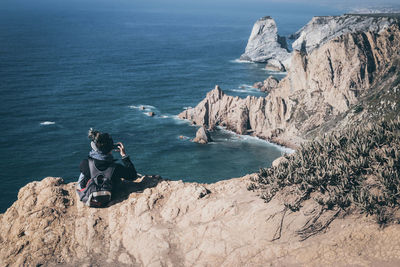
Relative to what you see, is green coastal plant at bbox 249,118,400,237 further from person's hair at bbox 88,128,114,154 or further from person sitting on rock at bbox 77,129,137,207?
person's hair at bbox 88,128,114,154

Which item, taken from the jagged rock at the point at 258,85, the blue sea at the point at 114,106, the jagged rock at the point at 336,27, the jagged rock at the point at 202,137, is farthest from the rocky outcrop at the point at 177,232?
the jagged rock at the point at 336,27

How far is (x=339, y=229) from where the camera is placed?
32.3ft

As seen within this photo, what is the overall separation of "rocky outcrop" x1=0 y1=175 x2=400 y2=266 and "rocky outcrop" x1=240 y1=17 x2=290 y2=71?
145038mm

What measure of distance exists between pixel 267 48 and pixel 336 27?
29.0 meters

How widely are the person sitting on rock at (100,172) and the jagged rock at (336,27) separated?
140344 millimetres

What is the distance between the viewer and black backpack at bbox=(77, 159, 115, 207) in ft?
39.7

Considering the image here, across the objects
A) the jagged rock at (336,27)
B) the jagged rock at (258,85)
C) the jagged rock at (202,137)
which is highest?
the jagged rock at (336,27)

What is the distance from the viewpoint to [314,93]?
77.0m

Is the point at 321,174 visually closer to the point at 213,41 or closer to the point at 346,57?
the point at 346,57

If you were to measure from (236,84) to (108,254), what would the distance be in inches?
4290

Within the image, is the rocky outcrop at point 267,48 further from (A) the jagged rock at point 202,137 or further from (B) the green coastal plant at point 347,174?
(B) the green coastal plant at point 347,174

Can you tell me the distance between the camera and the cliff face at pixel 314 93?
7369 cm

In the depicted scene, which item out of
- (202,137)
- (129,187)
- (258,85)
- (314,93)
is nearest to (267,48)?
(258,85)

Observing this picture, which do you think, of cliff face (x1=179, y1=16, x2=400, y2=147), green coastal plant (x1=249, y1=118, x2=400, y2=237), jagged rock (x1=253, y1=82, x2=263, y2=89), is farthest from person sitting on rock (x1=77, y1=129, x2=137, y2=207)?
jagged rock (x1=253, y1=82, x2=263, y2=89)
